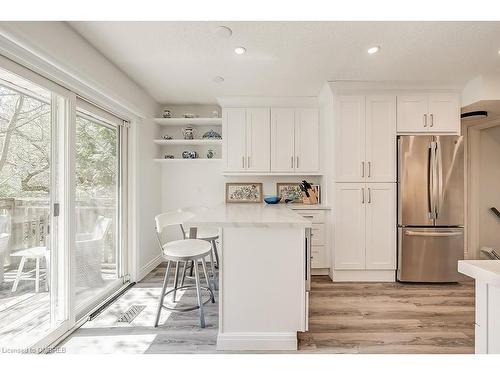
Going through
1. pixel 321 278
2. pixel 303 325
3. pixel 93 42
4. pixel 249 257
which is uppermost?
pixel 93 42

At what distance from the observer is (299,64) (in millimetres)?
2609

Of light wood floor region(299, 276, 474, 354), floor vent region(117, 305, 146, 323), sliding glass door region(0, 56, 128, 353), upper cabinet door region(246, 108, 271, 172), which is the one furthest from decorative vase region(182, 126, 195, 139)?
light wood floor region(299, 276, 474, 354)

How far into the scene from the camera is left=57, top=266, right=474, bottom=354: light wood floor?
6.11ft

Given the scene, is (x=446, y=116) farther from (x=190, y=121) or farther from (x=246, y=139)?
(x=190, y=121)

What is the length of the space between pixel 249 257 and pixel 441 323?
1832 millimetres

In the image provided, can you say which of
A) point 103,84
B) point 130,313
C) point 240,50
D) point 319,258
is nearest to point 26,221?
point 130,313

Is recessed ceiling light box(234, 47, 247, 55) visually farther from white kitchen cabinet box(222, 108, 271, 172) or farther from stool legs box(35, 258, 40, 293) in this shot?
Result: stool legs box(35, 258, 40, 293)

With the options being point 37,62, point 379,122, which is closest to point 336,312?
point 379,122

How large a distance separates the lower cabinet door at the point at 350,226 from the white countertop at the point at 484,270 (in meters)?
2.34

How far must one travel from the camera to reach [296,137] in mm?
3688

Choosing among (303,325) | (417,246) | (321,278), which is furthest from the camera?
(321,278)

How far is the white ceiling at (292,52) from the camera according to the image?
198 cm

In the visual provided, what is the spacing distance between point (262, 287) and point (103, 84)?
89.0 inches

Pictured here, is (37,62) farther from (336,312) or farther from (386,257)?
(386,257)
